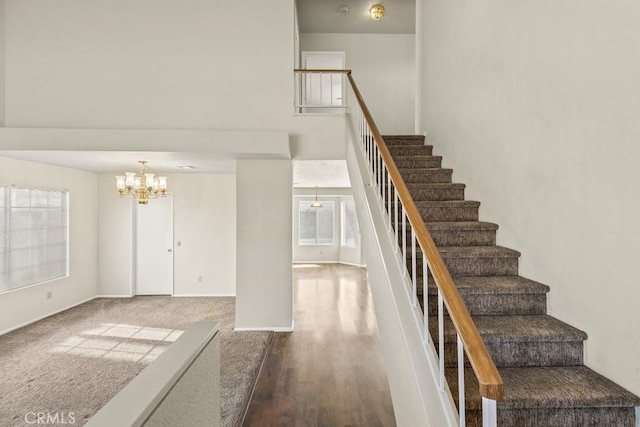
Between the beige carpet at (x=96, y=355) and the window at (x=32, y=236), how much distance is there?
74 cm

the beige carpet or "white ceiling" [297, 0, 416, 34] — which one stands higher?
"white ceiling" [297, 0, 416, 34]

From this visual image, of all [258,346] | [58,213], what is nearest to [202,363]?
[258,346]

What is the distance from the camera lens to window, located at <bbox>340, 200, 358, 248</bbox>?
33.9ft

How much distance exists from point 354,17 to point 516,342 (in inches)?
241

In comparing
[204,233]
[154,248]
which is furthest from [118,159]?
[154,248]

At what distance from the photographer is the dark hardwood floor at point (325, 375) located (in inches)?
106

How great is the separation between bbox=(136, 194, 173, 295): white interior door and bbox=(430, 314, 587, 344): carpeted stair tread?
229 inches

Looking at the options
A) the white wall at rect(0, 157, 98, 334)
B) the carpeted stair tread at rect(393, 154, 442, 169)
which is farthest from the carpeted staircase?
the white wall at rect(0, 157, 98, 334)

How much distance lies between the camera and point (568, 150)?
2.04 metres

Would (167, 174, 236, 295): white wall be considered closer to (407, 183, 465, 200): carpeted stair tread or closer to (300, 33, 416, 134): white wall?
(300, 33, 416, 134): white wall

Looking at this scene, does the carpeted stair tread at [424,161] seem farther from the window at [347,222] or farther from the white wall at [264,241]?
the window at [347,222]

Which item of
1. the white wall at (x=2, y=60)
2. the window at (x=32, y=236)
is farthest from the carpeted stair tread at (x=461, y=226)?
the window at (x=32, y=236)

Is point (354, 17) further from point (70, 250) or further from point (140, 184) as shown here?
point (70, 250)

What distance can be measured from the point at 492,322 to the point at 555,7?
2097 mm
